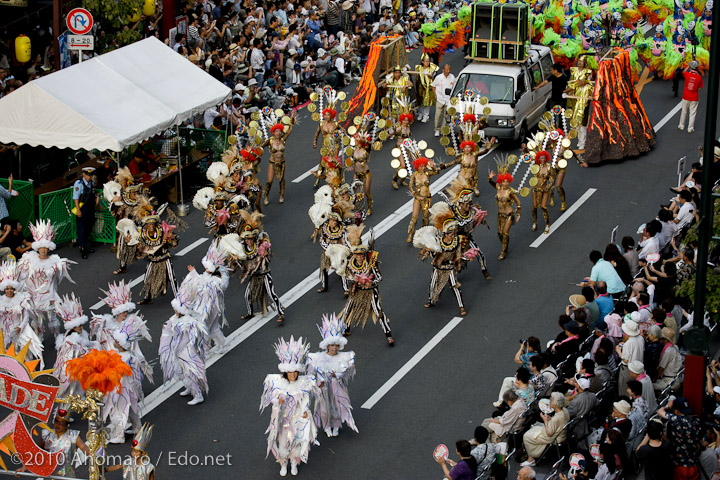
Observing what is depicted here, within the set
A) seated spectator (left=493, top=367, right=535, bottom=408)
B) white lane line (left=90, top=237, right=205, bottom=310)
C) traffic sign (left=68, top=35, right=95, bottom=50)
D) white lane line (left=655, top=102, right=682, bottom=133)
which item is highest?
traffic sign (left=68, top=35, right=95, bottom=50)

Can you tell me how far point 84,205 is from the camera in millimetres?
21969

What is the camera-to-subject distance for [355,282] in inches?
734

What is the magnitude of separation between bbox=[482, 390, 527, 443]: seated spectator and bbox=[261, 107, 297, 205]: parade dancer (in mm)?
9621

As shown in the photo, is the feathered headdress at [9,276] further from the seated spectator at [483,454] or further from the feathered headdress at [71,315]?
the seated spectator at [483,454]

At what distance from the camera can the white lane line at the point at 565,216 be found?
22844 millimetres

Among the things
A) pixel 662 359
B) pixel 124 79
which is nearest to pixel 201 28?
pixel 124 79

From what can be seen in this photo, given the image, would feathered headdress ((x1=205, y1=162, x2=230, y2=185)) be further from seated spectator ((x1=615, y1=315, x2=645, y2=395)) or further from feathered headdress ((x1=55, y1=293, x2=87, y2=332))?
seated spectator ((x1=615, y1=315, x2=645, y2=395))

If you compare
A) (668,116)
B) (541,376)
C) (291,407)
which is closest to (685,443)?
(541,376)

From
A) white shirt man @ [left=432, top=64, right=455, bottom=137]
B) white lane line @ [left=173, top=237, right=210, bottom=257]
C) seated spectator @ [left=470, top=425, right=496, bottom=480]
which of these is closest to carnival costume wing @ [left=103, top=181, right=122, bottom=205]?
white lane line @ [left=173, top=237, right=210, bottom=257]

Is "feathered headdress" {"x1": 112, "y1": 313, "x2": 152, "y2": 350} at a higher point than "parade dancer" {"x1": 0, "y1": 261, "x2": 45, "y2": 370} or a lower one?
higher

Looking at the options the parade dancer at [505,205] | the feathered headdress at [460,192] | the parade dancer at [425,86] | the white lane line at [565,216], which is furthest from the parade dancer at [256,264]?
the parade dancer at [425,86]

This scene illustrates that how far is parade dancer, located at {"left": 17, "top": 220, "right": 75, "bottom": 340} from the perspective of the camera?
1830 centimetres

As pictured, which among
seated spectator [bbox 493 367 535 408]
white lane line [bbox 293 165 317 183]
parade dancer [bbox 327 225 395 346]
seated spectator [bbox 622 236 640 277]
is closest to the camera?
seated spectator [bbox 493 367 535 408]

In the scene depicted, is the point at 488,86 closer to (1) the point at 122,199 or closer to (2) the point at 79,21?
(2) the point at 79,21
